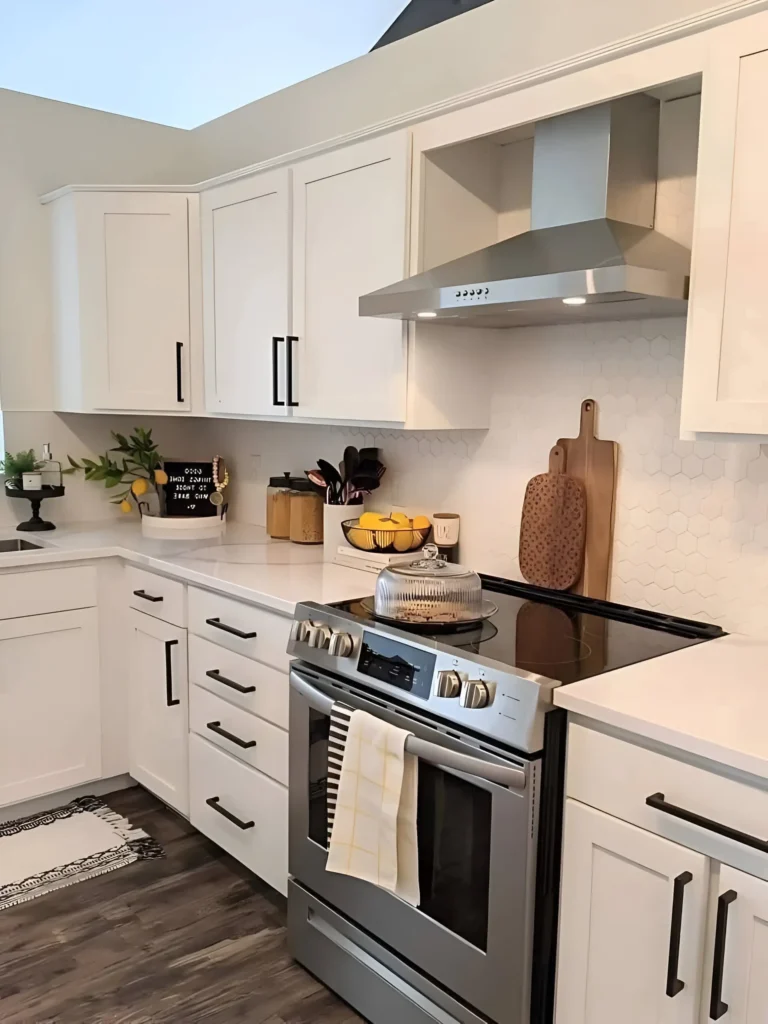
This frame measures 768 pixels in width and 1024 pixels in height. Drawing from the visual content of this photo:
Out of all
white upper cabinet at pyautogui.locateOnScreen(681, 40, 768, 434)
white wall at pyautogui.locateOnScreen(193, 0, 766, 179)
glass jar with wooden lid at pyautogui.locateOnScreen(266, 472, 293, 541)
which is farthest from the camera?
glass jar with wooden lid at pyautogui.locateOnScreen(266, 472, 293, 541)

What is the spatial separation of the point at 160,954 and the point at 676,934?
1.43 metres

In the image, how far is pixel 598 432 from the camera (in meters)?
2.25

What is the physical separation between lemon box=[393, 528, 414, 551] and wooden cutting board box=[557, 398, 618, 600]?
0.53 metres

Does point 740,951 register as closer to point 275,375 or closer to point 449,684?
point 449,684

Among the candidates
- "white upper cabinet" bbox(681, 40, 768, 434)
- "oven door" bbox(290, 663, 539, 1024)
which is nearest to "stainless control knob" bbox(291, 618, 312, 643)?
"oven door" bbox(290, 663, 539, 1024)

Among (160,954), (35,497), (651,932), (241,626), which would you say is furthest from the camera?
(35,497)

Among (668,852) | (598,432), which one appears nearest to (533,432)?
(598,432)

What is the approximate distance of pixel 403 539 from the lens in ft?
8.36

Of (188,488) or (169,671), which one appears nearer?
(169,671)

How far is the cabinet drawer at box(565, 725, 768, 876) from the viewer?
51.0 inches

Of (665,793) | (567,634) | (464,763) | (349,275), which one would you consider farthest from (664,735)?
(349,275)

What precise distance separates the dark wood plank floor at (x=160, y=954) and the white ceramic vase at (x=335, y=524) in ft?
3.34

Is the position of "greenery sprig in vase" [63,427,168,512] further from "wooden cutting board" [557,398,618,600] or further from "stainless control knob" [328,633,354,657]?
"wooden cutting board" [557,398,618,600]

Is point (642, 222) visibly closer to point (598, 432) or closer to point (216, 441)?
point (598, 432)
